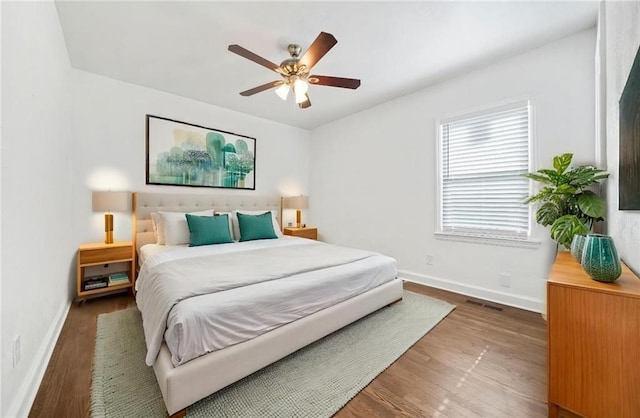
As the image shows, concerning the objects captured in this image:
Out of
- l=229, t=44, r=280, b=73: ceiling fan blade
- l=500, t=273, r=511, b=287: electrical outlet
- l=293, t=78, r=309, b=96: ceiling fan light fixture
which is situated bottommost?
l=500, t=273, r=511, b=287: electrical outlet

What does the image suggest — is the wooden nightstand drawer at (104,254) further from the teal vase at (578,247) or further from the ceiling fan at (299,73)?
the teal vase at (578,247)

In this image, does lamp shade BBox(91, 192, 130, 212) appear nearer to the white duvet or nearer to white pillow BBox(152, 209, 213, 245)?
white pillow BBox(152, 209, 213, 245)

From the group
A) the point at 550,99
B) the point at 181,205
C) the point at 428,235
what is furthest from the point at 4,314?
the point at 550,99

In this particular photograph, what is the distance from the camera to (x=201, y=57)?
2654mm

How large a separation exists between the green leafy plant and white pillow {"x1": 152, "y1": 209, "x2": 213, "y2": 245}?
367 centimetres

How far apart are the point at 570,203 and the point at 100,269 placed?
491 cm

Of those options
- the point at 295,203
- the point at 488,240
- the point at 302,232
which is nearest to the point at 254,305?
the point at 488,240

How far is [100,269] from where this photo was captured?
3086 mm

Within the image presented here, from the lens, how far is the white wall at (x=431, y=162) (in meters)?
2.40

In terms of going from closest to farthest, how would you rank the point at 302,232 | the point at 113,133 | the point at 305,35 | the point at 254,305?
the point at 254,305 < the point at 305,35 < the point at 113,133 < the point at 302,232

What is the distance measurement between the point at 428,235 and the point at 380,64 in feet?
7.24

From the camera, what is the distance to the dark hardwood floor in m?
1.39

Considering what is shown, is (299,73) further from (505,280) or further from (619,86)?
(505,280)

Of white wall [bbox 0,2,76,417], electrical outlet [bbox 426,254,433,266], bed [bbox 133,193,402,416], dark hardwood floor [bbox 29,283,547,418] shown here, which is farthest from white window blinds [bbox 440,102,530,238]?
white wall [bbox 0,2,76,417]
